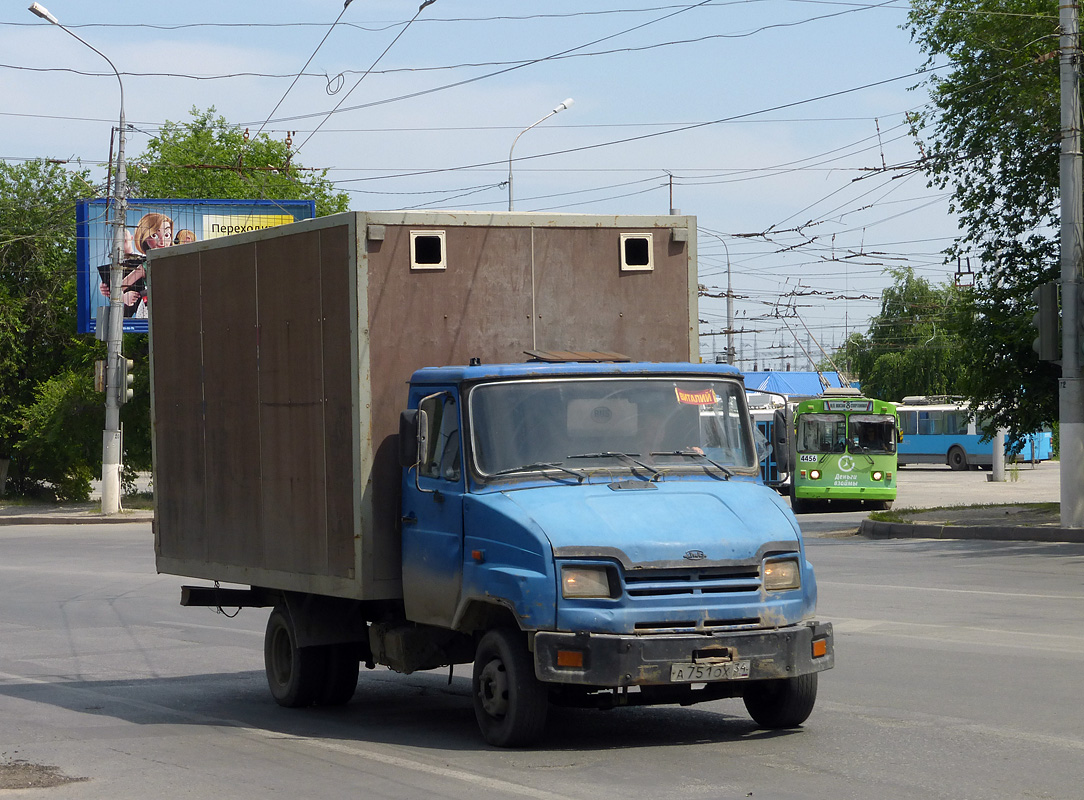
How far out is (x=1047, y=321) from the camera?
75.6ft

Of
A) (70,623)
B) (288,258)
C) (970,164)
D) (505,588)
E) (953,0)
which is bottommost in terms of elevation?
(70,623)

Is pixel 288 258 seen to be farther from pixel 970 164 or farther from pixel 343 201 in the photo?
pixel 343 201

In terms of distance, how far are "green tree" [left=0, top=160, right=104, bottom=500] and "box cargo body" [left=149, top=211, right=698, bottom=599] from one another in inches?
1208

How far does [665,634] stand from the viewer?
289 inches

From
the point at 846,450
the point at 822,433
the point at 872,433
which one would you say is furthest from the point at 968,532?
the point at 822,433

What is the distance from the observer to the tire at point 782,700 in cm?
802

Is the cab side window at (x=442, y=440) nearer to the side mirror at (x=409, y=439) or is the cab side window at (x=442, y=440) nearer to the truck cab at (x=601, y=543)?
the truck cab at (x=601, y=543)

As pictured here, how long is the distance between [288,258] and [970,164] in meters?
20.3

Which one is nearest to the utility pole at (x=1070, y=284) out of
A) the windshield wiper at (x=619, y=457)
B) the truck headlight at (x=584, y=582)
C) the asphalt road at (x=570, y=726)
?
the asphalt road at (x=570, y=726)

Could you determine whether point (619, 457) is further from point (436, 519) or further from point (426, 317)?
point (426, 317)

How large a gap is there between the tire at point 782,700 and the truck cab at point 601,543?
0.04 ft

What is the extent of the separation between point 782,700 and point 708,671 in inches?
37.9

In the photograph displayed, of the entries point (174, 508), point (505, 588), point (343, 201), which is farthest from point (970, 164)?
point (343, 201)

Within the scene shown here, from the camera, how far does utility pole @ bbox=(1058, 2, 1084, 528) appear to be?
22.6 m
